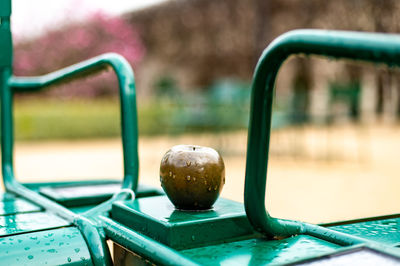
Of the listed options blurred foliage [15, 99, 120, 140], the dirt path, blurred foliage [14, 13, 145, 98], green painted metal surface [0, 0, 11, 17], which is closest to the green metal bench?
green painted metal surface [0, 0, 11, 17]

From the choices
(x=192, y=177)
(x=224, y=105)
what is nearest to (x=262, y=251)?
(x=192, y=177)

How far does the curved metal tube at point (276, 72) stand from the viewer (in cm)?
51

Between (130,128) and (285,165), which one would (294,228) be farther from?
(285,165)

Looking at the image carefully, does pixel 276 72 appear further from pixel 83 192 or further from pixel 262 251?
pixel 83 192

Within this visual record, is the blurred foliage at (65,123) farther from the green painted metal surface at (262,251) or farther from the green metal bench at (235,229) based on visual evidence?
the green painted metal surface at (262,251)

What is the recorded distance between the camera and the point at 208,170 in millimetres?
894

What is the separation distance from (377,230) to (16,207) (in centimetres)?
72

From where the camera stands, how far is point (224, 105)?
6.88m

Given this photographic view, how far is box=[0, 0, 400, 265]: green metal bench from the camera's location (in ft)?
2.03

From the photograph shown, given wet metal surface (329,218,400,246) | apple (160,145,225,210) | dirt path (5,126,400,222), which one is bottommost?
dirt path (5,126,400,222)

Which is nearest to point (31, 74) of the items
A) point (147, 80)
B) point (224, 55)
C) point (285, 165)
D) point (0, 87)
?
point (147, 80)

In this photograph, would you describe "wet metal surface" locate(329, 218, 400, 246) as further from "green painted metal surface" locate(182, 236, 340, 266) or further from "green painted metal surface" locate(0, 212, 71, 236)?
"green painted metal surface" locate(0, 212, 71, 236)

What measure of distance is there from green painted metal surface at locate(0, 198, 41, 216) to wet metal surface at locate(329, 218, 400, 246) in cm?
61

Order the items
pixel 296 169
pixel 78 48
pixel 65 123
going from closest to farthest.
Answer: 1. pixel 296 169
2. pixel 65 123
3. pixel 78 48
